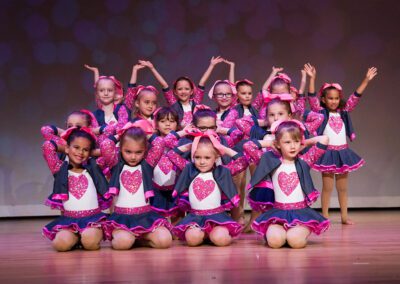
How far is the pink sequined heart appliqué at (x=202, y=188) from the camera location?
4.14 m

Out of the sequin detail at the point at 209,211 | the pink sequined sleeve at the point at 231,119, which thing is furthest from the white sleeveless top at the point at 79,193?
the pink sequined sleeve at the point at 231,119

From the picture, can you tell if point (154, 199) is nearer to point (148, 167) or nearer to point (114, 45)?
point (148, 167)

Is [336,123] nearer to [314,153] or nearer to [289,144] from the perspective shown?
[314,153]

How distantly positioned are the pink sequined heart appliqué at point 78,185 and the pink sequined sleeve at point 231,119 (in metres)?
1.44

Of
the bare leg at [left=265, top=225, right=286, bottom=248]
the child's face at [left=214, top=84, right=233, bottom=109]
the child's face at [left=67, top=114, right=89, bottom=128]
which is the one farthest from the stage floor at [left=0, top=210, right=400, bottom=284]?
the child's face at [left=214, top=84, right=233, bottom=109]

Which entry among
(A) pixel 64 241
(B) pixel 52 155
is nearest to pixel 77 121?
(B) pixel 52 155

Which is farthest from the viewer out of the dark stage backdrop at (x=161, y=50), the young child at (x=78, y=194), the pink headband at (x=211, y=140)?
the dark stage backdrop at (x=161, y=50)

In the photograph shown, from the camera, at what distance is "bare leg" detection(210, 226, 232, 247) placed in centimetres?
402

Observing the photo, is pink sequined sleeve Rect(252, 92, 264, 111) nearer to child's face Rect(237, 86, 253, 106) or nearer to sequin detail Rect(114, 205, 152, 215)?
child's face Rect(237, 86, 253, 106)

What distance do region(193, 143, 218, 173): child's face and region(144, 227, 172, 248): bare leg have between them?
464 millimetres

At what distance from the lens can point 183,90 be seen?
5359 mm

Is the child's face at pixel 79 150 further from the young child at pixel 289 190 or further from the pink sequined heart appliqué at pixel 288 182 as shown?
the pink sequined heart appliqué at pixel 288 182

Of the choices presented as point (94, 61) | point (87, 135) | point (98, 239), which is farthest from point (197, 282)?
point (94, 61)

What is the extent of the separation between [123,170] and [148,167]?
0.52ft
